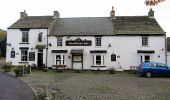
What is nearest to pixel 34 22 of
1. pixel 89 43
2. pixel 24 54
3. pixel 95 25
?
pixel 24 54

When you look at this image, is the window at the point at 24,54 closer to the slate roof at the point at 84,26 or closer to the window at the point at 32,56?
the window at the point at 32,56

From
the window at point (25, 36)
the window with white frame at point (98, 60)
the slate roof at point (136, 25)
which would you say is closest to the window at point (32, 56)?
the window at point (25, 36)

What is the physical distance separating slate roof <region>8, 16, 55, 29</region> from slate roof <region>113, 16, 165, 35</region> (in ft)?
31.1

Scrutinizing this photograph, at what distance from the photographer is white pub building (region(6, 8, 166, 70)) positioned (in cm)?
3762

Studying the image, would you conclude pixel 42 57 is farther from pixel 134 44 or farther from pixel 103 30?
pixel 134 44

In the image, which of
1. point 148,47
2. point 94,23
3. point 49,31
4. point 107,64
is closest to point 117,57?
point 107,64

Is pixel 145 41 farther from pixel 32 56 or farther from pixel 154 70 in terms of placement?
pixel 32 56

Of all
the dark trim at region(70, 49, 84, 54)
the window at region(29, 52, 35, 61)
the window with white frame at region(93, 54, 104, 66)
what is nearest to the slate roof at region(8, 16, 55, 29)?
the window at region(29, 52, 35, 61)

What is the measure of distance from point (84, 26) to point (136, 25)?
7295 mm

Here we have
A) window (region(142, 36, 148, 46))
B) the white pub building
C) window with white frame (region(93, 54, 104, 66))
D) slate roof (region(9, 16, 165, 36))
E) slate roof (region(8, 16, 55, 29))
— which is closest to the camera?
the white pub building

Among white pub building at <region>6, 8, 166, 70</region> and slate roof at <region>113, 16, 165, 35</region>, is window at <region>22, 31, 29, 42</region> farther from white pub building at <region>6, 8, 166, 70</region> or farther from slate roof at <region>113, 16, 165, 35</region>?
slate roof at <region>113, 16, 165, 35</region>

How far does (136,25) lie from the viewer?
39625 millimetres

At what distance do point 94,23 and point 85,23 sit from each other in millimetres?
1321

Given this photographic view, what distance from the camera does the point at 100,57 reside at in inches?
1511
